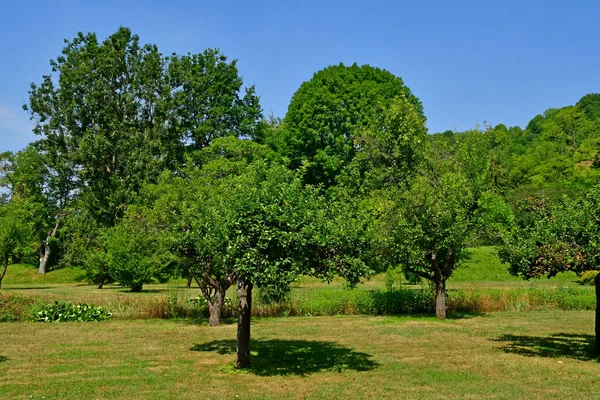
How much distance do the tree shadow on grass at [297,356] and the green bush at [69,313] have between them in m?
8.49

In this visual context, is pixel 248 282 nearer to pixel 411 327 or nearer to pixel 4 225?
pixel 411 327

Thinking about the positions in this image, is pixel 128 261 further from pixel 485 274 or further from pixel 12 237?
pixel 485 274

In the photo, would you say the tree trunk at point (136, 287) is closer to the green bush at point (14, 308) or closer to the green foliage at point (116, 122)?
the green foliage at point (116, 122)

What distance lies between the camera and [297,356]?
15906mm

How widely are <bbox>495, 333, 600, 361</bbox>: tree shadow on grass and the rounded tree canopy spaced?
3026cm

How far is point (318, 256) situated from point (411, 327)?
10646mm

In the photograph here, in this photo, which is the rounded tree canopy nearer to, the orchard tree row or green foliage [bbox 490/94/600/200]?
the orchard tree row

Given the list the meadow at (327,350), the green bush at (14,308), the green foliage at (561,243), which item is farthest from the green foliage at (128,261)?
the green foliage at (561,243)

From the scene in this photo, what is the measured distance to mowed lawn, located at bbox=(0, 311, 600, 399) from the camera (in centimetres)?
1180

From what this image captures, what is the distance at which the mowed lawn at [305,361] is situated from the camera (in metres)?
11.8

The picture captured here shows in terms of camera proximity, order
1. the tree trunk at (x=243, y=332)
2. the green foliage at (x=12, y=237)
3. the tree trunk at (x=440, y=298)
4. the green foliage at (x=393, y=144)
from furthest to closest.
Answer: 1. the green foliage at (x=393, y=144)
2. the green foliage at (x=12, y=237)
3. the tree trunk at (x=440, y=298)
4. the tree trunk at (x=243, y=332)

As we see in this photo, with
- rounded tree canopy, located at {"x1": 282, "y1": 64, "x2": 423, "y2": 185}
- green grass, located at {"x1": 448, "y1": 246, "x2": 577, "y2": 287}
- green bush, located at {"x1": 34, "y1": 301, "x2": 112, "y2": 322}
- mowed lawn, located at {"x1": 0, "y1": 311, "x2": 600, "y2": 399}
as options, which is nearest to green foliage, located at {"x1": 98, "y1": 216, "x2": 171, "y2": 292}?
green bush, located at {"x1": 34, "y1": 301, "x2": 112, "y2": 322}

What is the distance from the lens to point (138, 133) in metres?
49.1

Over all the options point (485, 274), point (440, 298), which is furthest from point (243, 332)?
point (485, 274)
